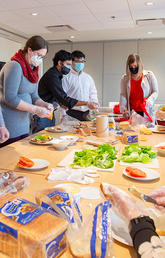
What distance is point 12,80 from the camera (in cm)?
188

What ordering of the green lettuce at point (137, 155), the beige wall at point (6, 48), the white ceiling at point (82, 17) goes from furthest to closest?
the beige wall at point (6, 48) → the white ceiling at point (82, 17) → the green lettuce at point (137, 155)

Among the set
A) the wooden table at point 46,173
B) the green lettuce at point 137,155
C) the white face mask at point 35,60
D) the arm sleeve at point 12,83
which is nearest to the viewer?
the wooden table at point 46,173

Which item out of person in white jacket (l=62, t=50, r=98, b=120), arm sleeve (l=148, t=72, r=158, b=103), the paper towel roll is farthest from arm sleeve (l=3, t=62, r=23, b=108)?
arm sleeve (l=148, t=72, r=158, b=103)

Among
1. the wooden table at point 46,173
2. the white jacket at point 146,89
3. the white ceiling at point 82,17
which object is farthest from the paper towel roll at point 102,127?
the white ceiling at point 82,17

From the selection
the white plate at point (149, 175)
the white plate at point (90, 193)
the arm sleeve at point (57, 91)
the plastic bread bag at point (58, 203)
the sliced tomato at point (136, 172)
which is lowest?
the white plate at point (149, 175)

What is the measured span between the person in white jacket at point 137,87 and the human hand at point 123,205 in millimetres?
2399

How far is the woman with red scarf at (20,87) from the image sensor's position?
1886 millimetres

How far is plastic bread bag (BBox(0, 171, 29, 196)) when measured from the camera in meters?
0.84

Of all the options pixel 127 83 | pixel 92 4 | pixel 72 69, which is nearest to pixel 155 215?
pixel 127 83

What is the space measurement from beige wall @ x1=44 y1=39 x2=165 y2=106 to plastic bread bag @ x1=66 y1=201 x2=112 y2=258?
6153mm

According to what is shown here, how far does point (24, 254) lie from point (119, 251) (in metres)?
0.23

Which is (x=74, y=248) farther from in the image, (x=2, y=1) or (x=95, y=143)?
(x=2, y=1)

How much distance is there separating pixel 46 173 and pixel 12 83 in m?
1.06

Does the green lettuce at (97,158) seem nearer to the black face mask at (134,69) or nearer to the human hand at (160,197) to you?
the human hand at (160,197)
